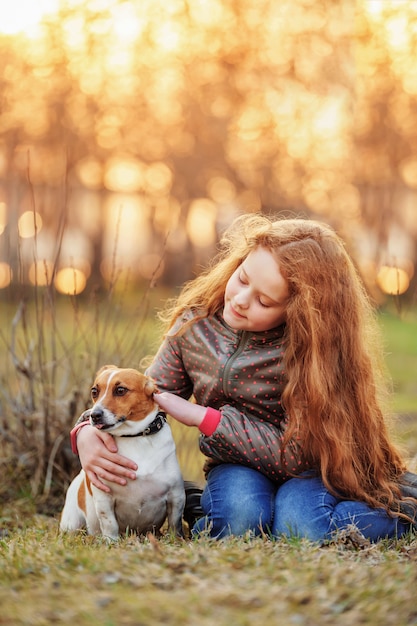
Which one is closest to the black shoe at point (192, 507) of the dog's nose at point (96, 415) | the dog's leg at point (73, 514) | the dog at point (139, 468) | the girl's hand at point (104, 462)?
the dog at point (139, 468)

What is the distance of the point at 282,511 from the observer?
3.58 metres

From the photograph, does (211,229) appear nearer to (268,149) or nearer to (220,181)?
(220,181)

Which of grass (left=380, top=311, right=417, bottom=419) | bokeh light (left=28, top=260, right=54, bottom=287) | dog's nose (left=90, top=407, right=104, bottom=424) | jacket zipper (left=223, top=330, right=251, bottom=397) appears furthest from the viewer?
grass (left=380, top=311, right=417, bottom=419)

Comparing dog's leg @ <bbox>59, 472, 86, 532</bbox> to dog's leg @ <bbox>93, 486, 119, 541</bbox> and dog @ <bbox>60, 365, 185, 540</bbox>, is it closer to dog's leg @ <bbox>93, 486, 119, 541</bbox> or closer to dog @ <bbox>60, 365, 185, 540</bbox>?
dog @ <bbox>60, 365, 185, 540</bbox>

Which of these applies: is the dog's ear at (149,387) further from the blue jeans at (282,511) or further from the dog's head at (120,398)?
the blue jeans at (282,511)

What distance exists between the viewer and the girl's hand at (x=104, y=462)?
346cm

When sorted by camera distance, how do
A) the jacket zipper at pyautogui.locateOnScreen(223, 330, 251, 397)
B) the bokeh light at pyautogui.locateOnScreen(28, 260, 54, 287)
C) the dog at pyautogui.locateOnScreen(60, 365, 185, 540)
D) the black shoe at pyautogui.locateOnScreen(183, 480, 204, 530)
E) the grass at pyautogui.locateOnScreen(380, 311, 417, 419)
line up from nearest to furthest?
the dog at pyautogui.locateOnScreen(60, 365, 185, 540), the jacket zipper at pyautogui.locateOnScreen(223, 330, 251, 397), the black shoe at pyautogui.locateOnScreen(183, 480, 204, 530), the bokeh light at pyautogui.locateOnScreen(28, 260, 54, 287), the grass at pyautogui.locateOnScreen(380, 311, 417, 419)

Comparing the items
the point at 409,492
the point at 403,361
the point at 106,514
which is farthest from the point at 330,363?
the point at 403,361

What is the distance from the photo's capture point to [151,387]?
346 cm

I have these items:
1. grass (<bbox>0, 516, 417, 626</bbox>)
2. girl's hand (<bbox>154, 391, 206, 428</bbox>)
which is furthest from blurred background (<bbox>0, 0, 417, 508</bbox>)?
grass (<bbox>0, 516, 417, 626</bbox>)

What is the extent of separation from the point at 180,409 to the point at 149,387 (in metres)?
0.17

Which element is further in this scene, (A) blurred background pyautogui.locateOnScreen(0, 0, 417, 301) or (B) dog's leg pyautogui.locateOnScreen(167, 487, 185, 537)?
(A) blurred background pyautogui.locateOnScreen(0, 0, 417, 301)

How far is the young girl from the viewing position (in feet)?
11.5

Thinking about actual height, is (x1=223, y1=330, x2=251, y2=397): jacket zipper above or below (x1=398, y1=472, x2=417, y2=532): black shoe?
above
